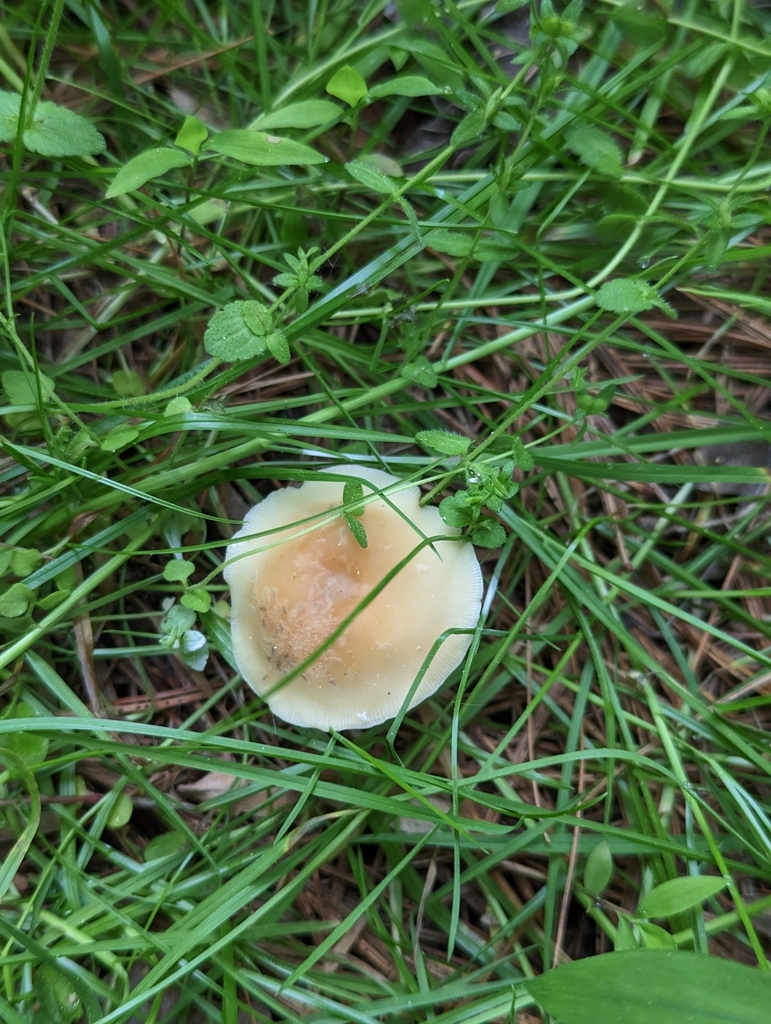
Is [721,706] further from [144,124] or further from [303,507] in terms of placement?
[144,124]

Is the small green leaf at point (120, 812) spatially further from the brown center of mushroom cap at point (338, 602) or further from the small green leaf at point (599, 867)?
the small green leaf at point (599, 867)

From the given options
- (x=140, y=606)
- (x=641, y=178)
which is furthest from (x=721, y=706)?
(x=140, y=606)

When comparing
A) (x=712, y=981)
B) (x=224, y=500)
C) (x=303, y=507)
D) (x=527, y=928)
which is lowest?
(x=527, y=928)

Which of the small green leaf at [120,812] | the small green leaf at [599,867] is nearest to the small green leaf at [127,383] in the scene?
the small green leaf at [120,812]

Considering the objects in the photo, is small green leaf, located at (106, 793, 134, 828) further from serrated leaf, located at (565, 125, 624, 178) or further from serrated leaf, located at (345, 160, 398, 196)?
serrated leaf, located at (565, 125, 624, 178)

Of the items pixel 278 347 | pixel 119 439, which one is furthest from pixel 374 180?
pixel 119 439

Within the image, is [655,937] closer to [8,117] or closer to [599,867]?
[599,867]
